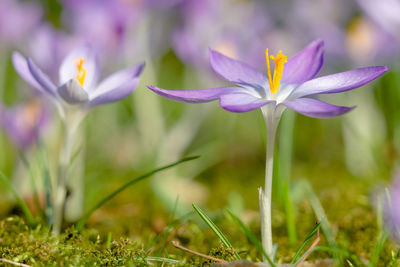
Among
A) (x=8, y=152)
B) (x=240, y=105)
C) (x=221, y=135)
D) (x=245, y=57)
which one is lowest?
(x=8, y=152)

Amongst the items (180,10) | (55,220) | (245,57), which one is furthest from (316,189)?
(180,10)

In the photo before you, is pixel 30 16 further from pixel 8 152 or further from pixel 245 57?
pixel 245 57

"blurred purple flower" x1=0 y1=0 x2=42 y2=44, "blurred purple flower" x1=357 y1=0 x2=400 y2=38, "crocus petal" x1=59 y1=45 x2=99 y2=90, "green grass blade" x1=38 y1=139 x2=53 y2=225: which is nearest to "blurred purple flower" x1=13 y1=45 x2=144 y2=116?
"crocus petal" x1=59 y1=45 x2=99 y2=90

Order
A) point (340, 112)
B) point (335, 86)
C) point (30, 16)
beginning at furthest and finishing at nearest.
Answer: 1. point (30, 16)
2. point (335, 86)
3. point (340, 112)

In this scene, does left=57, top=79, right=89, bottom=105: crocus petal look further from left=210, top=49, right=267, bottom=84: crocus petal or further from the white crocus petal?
the white crocus petal

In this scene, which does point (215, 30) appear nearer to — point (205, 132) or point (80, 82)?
point (205, 132)

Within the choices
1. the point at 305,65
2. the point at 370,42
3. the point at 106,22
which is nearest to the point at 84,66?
the point at 305,65

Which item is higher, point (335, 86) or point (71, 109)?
point (335, 86)
